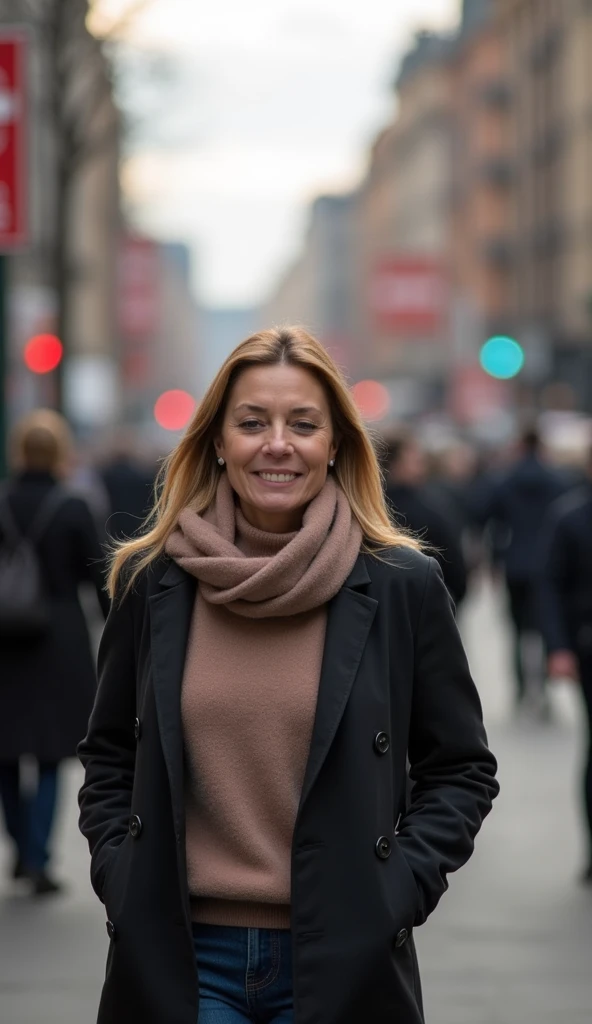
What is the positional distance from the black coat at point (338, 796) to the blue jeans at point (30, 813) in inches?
183

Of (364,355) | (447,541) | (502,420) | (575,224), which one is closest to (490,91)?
(575,224)

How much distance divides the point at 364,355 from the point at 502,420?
71.8 m

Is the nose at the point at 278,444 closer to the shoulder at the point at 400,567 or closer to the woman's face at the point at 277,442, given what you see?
the woman's face at the point at 277,442

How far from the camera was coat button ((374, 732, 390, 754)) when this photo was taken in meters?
3.22

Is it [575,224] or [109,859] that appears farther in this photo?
[575,224]

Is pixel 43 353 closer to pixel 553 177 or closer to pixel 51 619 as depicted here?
pixel 51 619

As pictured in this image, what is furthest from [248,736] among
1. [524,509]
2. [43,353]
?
[43,353]

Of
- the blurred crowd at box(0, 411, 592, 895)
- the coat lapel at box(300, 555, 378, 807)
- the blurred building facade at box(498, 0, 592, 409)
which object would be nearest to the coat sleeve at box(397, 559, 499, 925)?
the coat lapel at box(300, 555, 378, 807)

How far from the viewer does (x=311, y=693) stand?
3246 millimetres

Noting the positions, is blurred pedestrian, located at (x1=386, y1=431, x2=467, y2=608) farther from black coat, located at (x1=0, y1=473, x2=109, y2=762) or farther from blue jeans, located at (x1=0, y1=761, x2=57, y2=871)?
blue jeans, located at (x1=0, y1=761, x2=57, y2=871)

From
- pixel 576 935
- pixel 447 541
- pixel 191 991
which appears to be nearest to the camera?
pixel 191 991

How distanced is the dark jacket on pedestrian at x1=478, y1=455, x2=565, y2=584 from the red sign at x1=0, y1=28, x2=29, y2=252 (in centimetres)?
387

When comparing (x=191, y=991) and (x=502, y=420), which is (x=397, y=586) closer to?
(x=191, y=991)

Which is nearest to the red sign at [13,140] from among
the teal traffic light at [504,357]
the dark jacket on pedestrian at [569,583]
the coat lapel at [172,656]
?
the dark jacket on pedestrian at [569,583]
